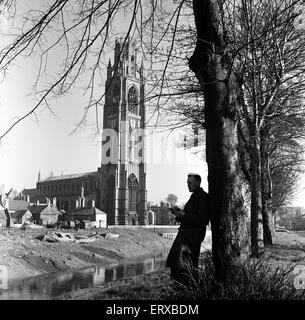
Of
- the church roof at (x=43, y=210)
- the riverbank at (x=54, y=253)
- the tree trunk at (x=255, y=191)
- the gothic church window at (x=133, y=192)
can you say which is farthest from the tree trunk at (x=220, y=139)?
Result: the gothic church window at (x=133, y=192)

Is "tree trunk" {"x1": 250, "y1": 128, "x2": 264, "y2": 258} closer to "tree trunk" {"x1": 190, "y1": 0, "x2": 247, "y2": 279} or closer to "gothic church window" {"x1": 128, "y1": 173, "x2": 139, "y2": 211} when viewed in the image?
"tree trunk" {"x1": 190, "y1": 0, "x2": 247, "y2": 279}

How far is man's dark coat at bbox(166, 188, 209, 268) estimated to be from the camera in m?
Result: 4.71

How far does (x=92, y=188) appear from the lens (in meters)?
97.8

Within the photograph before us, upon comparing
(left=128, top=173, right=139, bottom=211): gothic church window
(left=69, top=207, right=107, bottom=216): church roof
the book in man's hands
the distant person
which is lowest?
(left=69, top=207, right=107, bottom=216): church roof

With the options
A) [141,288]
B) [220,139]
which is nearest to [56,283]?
[141,288]

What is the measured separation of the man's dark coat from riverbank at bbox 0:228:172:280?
22.1 metres

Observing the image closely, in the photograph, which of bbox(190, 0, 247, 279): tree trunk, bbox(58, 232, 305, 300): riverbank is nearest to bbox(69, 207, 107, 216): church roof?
bbox(58, 232, 305, 300): riverbank

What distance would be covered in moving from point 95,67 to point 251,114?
8514 millimetres

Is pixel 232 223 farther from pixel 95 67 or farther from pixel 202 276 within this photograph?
pixel 95 67

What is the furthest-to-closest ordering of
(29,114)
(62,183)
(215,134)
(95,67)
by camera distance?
(62,183), (95,67), (29,114), (215,134)

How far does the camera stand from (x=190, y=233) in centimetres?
481

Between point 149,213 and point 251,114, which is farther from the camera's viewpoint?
point 149,213
